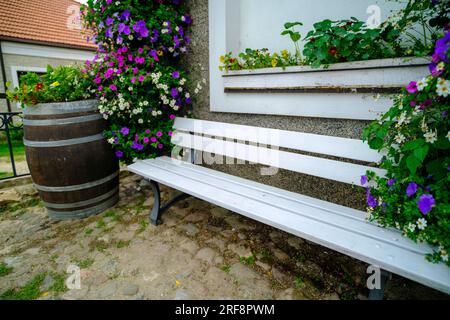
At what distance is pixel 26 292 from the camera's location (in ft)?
5.49

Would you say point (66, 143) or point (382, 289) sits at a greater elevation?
point (66, 143)

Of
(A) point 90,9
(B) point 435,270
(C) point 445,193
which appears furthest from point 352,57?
(A) point 90,9

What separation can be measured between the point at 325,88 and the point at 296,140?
50cm

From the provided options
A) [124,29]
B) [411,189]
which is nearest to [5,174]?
[124,29]

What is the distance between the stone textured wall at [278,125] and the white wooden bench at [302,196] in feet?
A: 0.86

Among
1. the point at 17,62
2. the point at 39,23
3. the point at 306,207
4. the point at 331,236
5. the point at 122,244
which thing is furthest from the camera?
the point at 39,23

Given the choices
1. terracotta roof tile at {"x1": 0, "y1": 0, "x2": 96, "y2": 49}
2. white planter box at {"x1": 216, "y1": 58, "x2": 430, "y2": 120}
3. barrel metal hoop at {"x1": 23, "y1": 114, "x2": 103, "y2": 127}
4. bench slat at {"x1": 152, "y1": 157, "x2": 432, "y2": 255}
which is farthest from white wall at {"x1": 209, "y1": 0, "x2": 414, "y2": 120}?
terracotta roof tile at {"x1": 0, "y1": 0, "x2": 96, "y2": 49}

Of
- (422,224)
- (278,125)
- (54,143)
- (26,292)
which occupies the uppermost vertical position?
(278,125)

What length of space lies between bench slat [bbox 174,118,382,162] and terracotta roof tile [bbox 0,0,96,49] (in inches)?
416

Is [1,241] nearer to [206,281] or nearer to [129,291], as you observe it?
[129,291]

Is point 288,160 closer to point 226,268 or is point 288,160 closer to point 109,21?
point 226,268

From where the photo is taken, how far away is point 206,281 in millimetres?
1704

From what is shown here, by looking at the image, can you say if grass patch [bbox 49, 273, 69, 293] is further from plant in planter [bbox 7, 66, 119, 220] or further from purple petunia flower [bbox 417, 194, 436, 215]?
purple petunia flower [bbox 417, 194, 436, 215]

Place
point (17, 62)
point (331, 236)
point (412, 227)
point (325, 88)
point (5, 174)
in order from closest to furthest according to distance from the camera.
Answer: point (412, 227) → point (331, 236) → point (325, 88) → point (5, 174) → point (17, 62)
